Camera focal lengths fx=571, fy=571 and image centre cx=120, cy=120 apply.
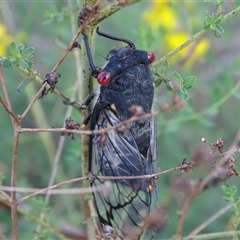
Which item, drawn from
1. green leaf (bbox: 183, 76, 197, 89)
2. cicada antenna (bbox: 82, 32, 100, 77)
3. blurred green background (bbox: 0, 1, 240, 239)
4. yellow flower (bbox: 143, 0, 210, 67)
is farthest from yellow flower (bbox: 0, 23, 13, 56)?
green leaf (bbox: 183, 76, 197, 89)

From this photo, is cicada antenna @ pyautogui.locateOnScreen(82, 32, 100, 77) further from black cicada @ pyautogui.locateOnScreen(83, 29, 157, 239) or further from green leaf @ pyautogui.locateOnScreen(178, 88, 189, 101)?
green leaf @ pyautogui.locateOnScreen(178, 88, 189, 101)

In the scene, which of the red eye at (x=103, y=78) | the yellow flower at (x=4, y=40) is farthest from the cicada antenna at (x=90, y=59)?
the yellow flower at (x=4, y=40)

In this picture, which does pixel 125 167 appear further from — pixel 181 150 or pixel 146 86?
pixel 181 150

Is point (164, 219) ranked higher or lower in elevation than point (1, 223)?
lower

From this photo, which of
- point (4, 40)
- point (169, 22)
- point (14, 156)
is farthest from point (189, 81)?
point (169, 22)

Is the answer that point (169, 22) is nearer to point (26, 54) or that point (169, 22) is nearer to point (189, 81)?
point (189, 81)

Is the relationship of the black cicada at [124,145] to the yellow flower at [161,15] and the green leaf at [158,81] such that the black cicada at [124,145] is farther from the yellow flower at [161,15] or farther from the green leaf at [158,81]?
the yellow flower at [161,15]

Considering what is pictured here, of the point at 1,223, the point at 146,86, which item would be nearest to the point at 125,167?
the point at 146,86
